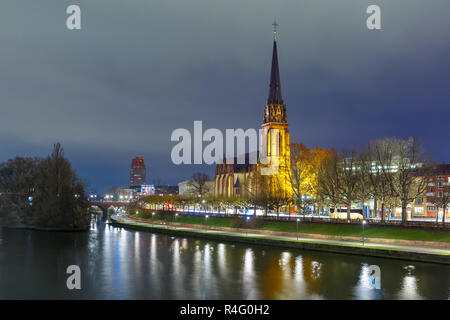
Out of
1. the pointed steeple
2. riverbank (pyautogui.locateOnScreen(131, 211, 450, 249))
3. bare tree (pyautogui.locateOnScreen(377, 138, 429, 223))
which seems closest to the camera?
riverbank (pyautogui.locateOnScreen(131, 211, 450, 249))

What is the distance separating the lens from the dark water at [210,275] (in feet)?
111

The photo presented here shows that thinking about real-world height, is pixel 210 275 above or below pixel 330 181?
below

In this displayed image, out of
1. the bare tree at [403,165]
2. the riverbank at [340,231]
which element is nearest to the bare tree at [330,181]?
the riverbank at [340,231]

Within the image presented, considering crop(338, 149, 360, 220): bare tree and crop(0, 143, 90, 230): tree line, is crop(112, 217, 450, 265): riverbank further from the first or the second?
crop(0, 143, 90, 230): tree line

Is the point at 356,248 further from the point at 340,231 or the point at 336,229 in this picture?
the point at 336,229

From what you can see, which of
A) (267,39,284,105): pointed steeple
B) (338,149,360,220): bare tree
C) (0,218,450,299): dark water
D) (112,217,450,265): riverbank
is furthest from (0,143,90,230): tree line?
(267,39,284,105): pointed steeple

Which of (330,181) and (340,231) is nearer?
(340,231)

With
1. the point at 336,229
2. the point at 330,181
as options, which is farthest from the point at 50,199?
the point at 336,229

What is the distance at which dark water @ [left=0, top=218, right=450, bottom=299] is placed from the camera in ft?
111

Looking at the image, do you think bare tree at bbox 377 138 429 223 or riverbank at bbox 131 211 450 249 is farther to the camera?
bare tree at bbox 377 138 429 223

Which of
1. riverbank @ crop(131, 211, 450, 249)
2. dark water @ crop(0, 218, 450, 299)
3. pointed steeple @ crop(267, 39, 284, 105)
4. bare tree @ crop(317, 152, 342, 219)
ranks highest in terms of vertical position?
pointed steeple @ crop(267, 39, 284, 105)

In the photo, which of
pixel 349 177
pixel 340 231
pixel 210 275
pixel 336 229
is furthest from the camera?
pixel 349 177

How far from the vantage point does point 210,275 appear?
41688 millimetres
